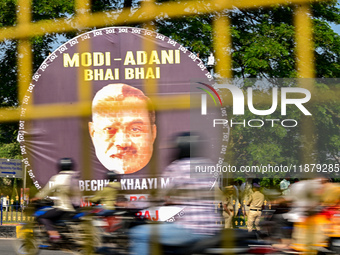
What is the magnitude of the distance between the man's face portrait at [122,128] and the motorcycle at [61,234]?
2338mm

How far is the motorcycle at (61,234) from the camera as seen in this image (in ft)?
19.5

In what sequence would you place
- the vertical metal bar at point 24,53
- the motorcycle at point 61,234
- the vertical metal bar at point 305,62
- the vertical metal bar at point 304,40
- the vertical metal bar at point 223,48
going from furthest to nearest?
1. the vertical metal bar at point 24,53
2. the vertical metal bar at point 304,40
3. the vertical metal bar at point 305,62
4. the vertical metal bar at point 223,48
5. the motorcycle at point 61,234

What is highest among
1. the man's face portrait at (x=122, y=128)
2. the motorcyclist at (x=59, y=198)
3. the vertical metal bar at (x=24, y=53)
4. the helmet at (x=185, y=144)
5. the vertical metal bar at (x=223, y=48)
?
the vertical metal bar at (x=24, y=53)

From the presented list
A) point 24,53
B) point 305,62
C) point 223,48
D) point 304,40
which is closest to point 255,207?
point 304,40

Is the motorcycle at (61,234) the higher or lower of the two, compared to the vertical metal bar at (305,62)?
lower

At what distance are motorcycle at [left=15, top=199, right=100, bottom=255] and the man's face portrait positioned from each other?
7.67 feet

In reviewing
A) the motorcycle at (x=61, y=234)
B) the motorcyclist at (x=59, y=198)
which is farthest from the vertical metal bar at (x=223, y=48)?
the motorcycle at (x=61, y=234)

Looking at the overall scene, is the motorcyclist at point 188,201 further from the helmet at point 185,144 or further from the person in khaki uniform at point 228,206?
the person in khaki uniform at point 228,206

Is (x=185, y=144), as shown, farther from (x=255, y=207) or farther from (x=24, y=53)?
(x=24, y=53)

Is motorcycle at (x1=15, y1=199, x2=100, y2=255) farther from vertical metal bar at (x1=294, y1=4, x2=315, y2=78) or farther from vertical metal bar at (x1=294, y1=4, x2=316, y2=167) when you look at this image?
vertical metal bar at (x1=294, y1=4, x2=315, y2=78)

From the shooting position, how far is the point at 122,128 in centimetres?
899

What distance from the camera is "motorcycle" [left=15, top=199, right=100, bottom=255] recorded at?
5.95 m

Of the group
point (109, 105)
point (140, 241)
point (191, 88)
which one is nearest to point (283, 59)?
point (191, 88)

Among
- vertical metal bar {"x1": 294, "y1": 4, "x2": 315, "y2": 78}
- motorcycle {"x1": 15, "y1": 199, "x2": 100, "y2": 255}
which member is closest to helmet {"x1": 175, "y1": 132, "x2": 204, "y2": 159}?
motorcycle {"x1": 15, "y1": 199, "x2": 100, "y2": 255}
